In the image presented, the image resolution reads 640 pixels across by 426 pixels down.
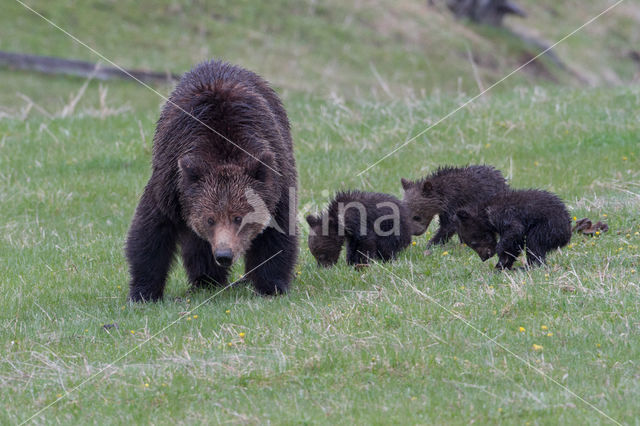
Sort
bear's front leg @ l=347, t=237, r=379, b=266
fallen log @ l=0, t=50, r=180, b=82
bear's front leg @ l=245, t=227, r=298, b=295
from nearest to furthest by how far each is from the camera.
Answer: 1. bear's front leg @ l=245, t=227, r=298, b=295
2. bear's front leg @ l=347, t=237, r=379, b=266
3. fallen log @ l=0, t=50, r=180, b=82

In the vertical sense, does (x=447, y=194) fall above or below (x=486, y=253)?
above

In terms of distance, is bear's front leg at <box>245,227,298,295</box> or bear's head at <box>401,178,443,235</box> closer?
bear's front leg at <box>245,227,298,295</box>

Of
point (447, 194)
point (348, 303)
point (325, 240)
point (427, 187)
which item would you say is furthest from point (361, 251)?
point (348, 303)

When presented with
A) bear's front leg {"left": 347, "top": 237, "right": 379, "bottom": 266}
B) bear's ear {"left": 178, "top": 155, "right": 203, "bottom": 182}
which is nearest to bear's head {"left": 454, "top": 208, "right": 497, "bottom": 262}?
bear's front leg {"left": 347, "top": 237, "right": 379, "bottom": 266}

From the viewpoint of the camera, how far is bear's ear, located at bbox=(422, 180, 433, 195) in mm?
9812

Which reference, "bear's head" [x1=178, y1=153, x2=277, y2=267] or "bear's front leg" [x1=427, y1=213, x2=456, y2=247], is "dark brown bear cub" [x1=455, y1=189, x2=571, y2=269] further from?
"bear's head" [x1=178, y1=153, x2=277, y2=267]

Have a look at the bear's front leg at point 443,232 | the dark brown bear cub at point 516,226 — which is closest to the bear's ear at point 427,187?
the bear's front leg at point 443,232

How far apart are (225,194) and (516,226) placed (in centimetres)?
273

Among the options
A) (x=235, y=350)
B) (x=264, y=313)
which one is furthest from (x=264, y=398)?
(x=264, y=313)

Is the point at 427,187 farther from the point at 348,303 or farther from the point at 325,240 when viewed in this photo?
the point at 348,303

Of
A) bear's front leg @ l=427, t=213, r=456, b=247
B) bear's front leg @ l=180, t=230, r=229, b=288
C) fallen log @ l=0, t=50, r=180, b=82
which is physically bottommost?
bear's front leg @ l=180, t=230, r=229, b=288

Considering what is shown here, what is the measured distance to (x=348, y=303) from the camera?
7.38 metres

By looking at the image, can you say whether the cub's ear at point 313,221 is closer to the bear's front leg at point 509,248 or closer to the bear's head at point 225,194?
the bear's head at point 225,194

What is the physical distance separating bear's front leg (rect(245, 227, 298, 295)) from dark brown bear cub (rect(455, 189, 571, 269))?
1.76 metres
